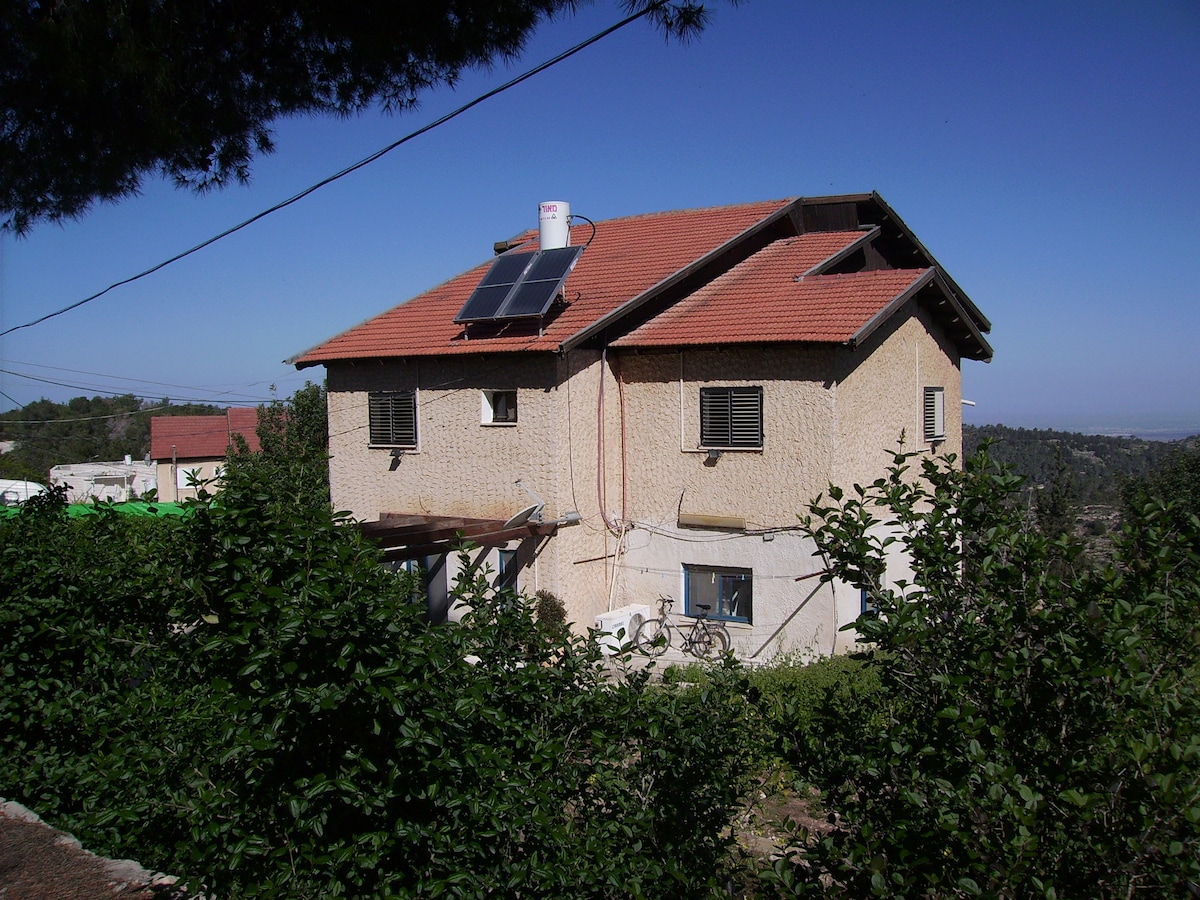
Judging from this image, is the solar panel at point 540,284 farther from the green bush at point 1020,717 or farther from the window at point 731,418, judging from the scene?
the green bush at point 1020,717

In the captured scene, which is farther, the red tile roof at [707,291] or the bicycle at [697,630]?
the bicycle at [697,630]

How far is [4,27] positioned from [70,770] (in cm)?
486

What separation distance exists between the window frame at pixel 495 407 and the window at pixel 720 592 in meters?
3.99

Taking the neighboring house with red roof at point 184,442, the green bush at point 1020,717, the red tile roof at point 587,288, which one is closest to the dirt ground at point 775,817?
the green bush at point 1020,717

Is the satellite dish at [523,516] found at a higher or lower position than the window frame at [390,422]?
lower

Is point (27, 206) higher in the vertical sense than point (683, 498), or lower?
higher

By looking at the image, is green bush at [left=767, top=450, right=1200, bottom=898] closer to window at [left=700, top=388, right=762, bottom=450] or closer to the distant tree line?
window at [left=700, top=388, right=762, bottom=450]

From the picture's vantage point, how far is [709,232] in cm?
1780

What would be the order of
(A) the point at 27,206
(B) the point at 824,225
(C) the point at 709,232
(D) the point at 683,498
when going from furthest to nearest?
(B) the point at 824,225
(C) the point at 709,232
(D) the point at 683,498
(A) the point at 27,206

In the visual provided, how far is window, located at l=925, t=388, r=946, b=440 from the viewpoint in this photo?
56.3ft

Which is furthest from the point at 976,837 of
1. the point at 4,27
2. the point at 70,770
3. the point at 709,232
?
the point at 709,232

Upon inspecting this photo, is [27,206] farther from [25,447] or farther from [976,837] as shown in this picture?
[25,447]

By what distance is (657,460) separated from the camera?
15586 millimetres

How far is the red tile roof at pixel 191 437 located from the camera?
3700 centimetres
